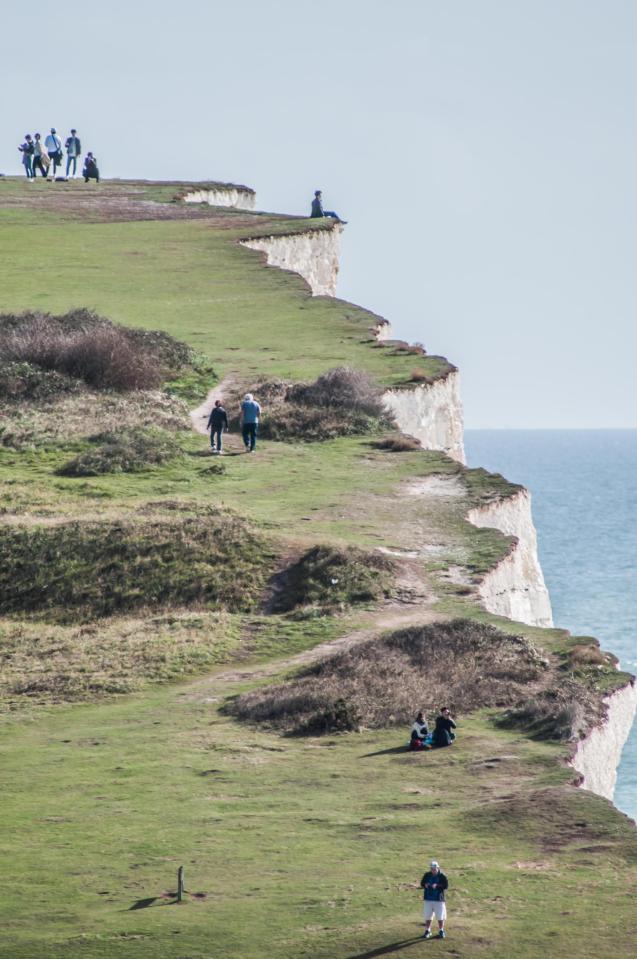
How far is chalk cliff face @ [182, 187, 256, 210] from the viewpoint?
12231 cm

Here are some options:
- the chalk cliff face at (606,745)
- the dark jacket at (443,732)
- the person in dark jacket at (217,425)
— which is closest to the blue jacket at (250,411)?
the person in dark jacket at (217,425)

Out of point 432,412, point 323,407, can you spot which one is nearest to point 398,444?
point 323,407

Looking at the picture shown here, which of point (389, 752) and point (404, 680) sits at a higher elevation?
point (404, 680)

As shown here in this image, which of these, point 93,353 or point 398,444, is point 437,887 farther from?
point 93,353

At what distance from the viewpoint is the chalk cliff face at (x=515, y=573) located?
47497 millimetres

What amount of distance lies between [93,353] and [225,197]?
62.2 m

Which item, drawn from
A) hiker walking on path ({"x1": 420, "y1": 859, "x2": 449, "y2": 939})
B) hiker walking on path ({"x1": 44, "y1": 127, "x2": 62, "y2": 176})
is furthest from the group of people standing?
hiker walking on path ({"x1": 420, "y1": 859, "x2": 449, "y2": 939})

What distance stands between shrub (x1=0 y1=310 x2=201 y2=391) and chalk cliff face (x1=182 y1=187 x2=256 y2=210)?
5289cm

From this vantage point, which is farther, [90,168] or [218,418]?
[90,168]

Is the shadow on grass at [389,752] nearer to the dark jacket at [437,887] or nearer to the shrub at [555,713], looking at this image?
the shrub at [555,713]

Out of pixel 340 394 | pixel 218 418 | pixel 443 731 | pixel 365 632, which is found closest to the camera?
pixel 443 731

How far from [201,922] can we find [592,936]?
209 inches

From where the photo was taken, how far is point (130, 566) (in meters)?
46.8

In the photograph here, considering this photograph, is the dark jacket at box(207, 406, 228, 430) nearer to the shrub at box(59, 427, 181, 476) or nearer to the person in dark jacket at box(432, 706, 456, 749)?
the shrub at box(59, 427, 181, 476)
